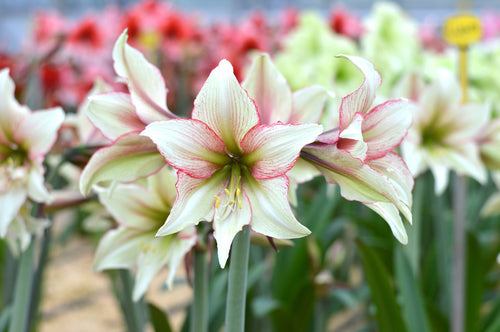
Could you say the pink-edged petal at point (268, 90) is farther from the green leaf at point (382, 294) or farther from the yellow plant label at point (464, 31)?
the yellow plant label at point (464, 31)

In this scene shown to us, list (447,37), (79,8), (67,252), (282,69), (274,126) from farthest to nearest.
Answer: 1. (79,8)
2. (67,252)
3. (282,69)
4. (447,37)
5. (274,126)

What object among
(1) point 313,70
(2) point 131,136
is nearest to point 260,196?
(2) point 131,136

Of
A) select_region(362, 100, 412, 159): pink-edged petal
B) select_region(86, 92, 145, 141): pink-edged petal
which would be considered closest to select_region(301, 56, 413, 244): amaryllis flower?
select_region(362, 100, 412, 159): pink-edged petal

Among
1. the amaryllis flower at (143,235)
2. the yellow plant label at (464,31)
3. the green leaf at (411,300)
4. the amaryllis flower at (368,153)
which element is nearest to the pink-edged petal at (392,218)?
the amaryllis flower at (368,153)

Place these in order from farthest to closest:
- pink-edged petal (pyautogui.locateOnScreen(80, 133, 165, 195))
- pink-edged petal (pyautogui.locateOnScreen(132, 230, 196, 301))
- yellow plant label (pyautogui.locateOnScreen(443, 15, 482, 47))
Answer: yellow plant label (pyautogui.locateOnScreen(443, 15, 482, 47))
pink-edged petal (pyautogui.locateOnScreen(132, 230, 196, 301))
pink-edged petal (pyautogui.locateOnScreen(80, 133, 165, 195))

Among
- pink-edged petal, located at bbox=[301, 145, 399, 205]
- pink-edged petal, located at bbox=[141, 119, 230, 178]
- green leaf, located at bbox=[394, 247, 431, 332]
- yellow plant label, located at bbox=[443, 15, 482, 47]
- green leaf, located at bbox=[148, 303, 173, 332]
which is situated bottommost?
green leaf, located at bbox=[394, 247, 431, 332]

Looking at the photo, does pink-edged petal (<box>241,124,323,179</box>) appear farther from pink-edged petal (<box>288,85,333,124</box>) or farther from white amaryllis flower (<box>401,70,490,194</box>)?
white amaryllis flower (<box>401,70,490,194</box>)

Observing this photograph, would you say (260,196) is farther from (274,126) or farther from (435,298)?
(435,298)

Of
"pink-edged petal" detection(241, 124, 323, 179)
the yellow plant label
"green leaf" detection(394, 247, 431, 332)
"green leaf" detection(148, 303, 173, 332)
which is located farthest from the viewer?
the yellow plant label
